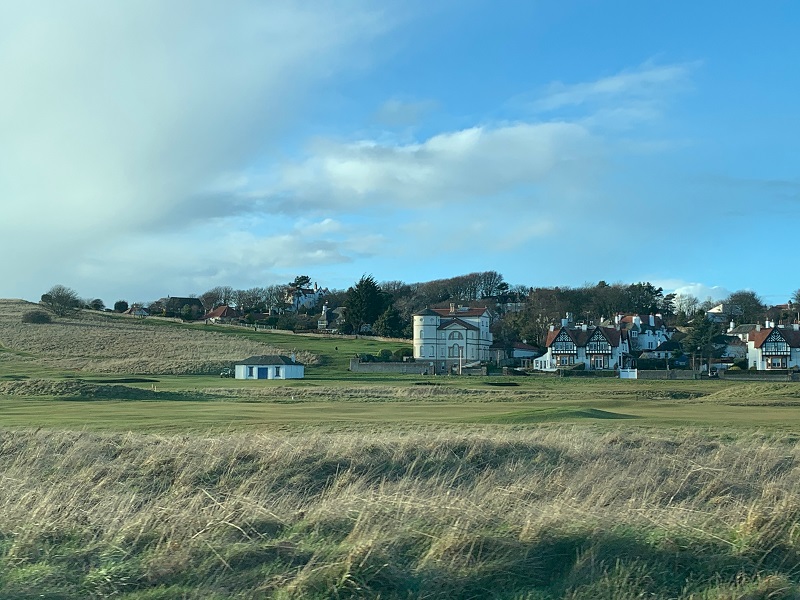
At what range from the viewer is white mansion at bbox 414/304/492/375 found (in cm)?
10581

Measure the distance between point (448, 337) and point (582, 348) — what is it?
17225 mm

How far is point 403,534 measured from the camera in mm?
8250

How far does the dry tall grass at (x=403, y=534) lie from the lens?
7.34m

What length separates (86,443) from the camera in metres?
16.5

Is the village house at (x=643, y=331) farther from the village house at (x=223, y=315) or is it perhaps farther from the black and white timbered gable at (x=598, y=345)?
the village house at (x=223, y=315)

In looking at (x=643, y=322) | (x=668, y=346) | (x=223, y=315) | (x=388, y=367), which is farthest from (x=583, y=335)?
(x=223, y=315)

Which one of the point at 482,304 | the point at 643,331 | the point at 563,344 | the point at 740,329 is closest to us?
the point at 563,344

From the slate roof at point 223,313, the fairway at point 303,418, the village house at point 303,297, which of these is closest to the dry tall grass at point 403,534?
the fairway at point 303,418

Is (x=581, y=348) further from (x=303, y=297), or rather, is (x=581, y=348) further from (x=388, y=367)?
(x=303, y=297)

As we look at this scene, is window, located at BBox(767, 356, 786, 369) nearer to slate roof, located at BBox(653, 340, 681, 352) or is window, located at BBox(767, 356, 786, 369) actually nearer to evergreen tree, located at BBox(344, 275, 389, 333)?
slate roof, located at BBox(653, 340, 681, 352)

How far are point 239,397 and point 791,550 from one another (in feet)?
140

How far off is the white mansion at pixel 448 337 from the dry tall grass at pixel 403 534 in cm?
9138

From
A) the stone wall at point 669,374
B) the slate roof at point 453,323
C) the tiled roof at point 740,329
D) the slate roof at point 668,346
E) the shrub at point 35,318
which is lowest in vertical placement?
the stone wall at point 669,374

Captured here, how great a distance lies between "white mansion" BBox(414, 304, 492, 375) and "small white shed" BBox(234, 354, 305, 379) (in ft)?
91.2
